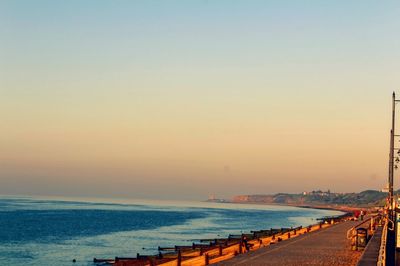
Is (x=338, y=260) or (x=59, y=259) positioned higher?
(x=338, y=260)

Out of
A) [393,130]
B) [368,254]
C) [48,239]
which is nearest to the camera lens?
[368,254]

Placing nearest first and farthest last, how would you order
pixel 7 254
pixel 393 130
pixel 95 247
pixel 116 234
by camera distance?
1. pixel 393 130
2. pixel 7 254
3. pixel 95 247
4. pixel 116 234

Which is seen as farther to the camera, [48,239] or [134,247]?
[48,239]

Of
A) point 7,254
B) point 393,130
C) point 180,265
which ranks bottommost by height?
point 7,254

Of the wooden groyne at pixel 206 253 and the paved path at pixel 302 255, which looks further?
the wooden groyne at pixel 206 253

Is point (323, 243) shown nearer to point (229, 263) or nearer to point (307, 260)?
point (307, 260)

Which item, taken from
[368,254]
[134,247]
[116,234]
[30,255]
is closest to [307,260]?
[368,254]

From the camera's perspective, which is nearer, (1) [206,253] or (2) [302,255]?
(1) [206,253]

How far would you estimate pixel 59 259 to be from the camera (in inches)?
2653

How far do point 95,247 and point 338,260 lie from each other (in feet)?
191

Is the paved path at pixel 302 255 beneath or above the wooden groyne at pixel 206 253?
above

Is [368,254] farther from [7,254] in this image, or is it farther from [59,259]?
[7,254]

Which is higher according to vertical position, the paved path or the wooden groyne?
the paved path

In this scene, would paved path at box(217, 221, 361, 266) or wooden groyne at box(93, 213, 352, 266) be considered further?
wooden groyne at box(93, 213, 352, 266)
